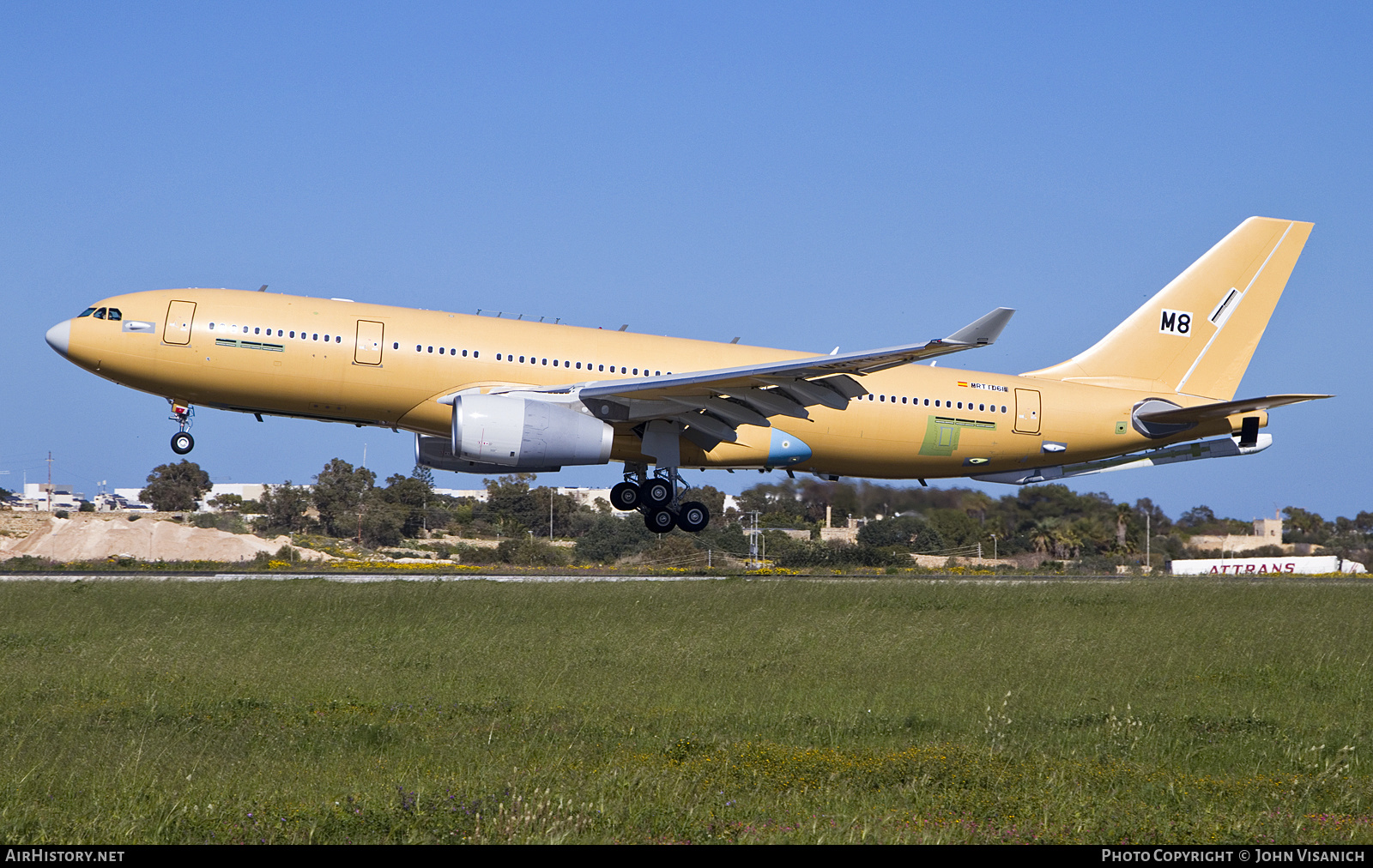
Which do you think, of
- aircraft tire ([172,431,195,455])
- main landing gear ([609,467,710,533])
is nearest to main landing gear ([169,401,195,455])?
aircraft tire ([172,431,195,455])

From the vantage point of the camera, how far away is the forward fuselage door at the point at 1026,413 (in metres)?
27.5

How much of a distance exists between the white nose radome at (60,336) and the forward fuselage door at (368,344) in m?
5.64

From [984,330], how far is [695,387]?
6085 millimetres

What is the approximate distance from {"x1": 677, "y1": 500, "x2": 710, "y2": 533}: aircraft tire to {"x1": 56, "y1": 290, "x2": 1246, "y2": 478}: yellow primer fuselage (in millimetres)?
987

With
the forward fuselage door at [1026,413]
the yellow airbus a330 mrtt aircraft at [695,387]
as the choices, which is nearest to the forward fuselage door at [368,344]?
the yellow airbus a330 mrtt aircraft at [695,387]

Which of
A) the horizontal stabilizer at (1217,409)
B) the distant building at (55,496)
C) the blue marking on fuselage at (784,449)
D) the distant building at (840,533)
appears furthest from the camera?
the distant building at (55,496)

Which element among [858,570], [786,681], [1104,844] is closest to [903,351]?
[786,681]

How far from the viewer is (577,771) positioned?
9.41m

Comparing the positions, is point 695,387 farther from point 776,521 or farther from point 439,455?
point 776,521

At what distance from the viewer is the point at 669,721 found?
1182 cm

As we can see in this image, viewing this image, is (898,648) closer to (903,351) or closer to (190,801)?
(903,351)

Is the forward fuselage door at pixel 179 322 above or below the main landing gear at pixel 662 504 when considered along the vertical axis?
above

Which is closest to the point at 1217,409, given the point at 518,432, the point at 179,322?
the point at 518,432

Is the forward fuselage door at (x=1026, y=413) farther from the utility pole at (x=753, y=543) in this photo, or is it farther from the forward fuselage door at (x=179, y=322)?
the forward fuselage door at (x=179, y=322)
